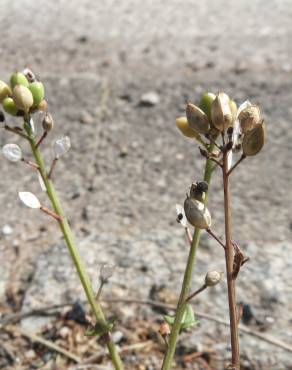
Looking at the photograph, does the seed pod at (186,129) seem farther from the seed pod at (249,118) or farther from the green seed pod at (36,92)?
the green seed pod at (36,92)

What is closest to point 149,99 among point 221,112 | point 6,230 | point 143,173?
point 143,173

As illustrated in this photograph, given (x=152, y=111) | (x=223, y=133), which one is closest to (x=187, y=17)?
(x=152, y=111)

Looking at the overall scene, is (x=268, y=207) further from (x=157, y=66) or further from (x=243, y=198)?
(x=157, y=66)

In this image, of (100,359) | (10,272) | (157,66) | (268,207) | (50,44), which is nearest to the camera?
(100,359)

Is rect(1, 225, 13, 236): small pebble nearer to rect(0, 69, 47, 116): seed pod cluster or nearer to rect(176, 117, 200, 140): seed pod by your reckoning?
rect(0, 69, 47, 116): seed pod cluster

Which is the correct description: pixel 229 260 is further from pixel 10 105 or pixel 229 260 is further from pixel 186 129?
pixel 10 105

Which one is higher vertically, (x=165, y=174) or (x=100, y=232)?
(x=165, y=174)

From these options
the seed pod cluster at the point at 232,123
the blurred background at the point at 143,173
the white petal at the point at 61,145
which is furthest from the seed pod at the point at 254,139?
the blurred background at the point at 143,173
